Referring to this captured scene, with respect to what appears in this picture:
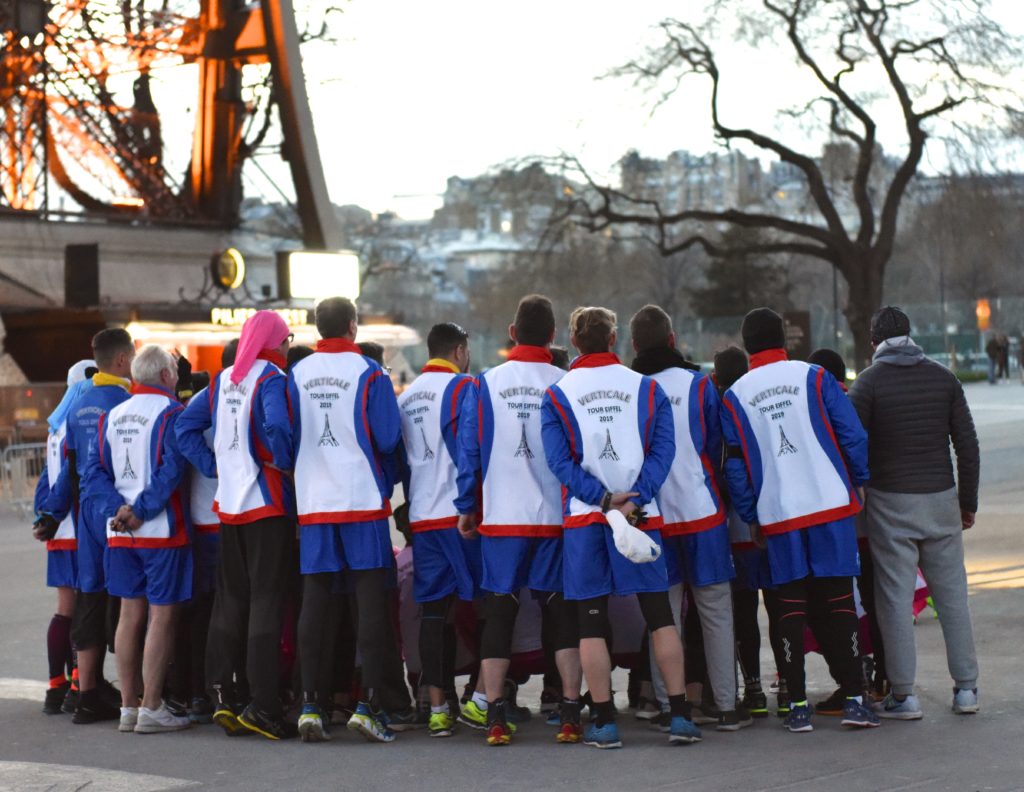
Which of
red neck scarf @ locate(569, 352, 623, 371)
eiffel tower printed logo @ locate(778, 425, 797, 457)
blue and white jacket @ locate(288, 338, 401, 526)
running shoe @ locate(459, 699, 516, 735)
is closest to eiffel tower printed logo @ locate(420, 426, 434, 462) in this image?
blue and white jacket @ locate(288, 338, 401, 526)

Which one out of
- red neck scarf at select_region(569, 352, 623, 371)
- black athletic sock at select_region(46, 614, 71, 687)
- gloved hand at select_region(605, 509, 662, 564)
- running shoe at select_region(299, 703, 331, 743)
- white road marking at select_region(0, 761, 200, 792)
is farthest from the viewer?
black athletic sock at select_region(46, 614, 71, 687)

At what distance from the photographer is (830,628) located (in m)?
A: 7.39

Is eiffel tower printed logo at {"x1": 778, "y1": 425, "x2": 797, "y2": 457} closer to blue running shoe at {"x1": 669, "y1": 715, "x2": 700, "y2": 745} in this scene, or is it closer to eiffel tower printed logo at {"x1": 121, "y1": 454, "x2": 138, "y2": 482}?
blue running shoe at {"x1": 669, "y1": 715, "x2": 700, "y2": 745}

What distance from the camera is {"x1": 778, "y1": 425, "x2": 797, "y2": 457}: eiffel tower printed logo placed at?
7.38m

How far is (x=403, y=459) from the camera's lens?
7.79m

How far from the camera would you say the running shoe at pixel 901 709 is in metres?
7.39

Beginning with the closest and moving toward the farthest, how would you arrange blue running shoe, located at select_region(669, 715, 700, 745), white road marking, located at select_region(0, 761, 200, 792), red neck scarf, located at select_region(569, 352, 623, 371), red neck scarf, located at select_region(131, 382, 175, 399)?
white road marking, located at select_region(0, 761, 200, 792) → blue running shoe, located at select_region(669, 715, 700, 745) → red neck scarf, located at select_region(569, 352, 623, 371) → red neck scarf, located at select_region(131, 382, 175, 399)

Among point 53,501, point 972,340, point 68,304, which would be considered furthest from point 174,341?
point 972,340

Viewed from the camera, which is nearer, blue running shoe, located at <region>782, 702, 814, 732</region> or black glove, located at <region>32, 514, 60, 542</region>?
blue running shoe, located at <region>782, 702, 814, 732</region>

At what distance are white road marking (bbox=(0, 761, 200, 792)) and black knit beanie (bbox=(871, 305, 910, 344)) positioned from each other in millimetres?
3697

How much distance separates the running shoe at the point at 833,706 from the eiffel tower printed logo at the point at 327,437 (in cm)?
256

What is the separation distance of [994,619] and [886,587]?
275 cm

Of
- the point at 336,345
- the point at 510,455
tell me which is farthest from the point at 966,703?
the point at 336,345

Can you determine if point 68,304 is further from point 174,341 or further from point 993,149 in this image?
point 993,149
